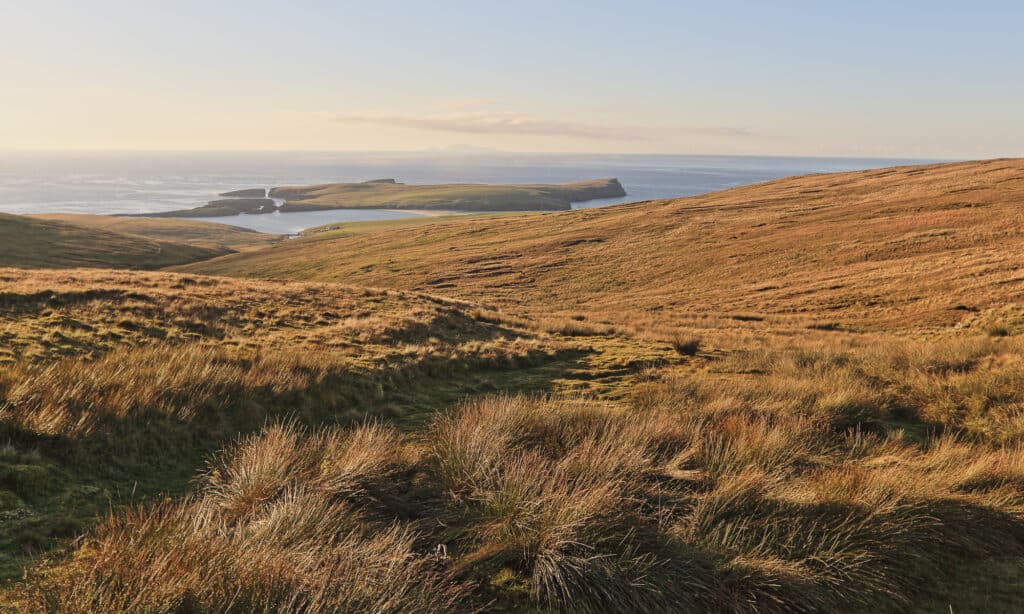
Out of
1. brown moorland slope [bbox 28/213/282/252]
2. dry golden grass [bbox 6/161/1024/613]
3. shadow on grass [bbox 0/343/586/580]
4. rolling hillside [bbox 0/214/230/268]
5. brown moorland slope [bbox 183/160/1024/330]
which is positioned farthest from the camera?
brown moorland slope [bbox 28/213/282/252]

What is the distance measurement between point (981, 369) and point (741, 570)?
10.5m

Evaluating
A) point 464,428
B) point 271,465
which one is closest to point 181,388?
point 271,465

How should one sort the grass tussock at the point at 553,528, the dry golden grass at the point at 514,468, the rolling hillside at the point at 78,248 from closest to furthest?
the grass tussock at the point at 553,528
the dry golden grass at the point at 514,468
the rolling hillside at the point at 78,248

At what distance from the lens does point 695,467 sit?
Result: 599cm

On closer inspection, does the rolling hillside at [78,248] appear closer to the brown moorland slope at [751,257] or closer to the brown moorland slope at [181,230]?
the brown moorland slope at [751,257]

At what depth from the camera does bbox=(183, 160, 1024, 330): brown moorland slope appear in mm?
34844

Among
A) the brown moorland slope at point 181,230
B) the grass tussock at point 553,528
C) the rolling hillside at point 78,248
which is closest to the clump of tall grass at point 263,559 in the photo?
the grass tussock at point 553,528

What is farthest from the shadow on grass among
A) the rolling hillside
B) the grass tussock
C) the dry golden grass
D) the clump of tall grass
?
the rolling hillside

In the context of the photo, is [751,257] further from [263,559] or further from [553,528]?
[263,559]

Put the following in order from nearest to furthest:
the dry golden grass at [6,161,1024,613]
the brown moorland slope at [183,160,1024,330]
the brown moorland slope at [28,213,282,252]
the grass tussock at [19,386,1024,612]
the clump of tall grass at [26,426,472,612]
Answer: the clump of tall grass at [26,426,472,612] → the grass tussock at [19,386,1024,612] → the dry golden grass at [6,161,1024,613] → the brown moorland slope at [183,160,1024,330] → the brown moorland slope at [28,213,282,252]

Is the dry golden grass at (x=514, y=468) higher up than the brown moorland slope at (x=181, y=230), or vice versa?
the brown moorland slope at (x=181, y=230)

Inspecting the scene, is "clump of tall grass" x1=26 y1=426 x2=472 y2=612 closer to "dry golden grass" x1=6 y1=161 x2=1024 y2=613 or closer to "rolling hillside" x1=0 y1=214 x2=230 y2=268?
"dry golden grass" x1=6 y1=161 x2=1024 y2=613

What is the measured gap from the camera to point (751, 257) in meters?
52.8

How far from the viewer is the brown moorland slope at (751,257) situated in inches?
1372
